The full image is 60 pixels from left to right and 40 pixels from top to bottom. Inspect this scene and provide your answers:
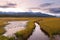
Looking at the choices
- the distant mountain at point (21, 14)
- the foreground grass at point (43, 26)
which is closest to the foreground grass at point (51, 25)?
the foreground grass at point (43, 26)

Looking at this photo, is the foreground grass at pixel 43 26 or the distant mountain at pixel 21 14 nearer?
the foreground grass at pixel 43 26

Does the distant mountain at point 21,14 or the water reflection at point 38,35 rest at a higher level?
the distant mountain at point 21,14

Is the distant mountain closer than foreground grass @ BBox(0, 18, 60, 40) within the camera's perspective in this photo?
No

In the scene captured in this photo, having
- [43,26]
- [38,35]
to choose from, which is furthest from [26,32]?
[43,26]

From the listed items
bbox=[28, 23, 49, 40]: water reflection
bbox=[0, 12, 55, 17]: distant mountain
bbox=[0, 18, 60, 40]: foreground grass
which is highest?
bbox=[0, 12, 55, 17]: distant mountain

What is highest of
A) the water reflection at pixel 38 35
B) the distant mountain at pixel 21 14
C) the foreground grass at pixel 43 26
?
the distant mountain at pixel 21 14

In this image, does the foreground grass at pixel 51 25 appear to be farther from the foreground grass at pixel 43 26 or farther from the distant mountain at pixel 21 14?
the distant mountain at pixel 21 14

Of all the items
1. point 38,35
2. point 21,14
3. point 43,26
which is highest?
point 21,14

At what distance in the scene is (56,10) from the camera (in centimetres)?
216

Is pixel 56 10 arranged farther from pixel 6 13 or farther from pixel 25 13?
pixel 6 13

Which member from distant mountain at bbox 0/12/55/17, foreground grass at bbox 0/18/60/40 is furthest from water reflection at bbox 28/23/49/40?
distant mountain at bbox 0/12/55/17

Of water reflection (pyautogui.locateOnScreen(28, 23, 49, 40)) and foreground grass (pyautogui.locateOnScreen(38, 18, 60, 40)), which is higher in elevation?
foreground grass (pyautogui.locateOnScreen(38, 18, 60, 40))

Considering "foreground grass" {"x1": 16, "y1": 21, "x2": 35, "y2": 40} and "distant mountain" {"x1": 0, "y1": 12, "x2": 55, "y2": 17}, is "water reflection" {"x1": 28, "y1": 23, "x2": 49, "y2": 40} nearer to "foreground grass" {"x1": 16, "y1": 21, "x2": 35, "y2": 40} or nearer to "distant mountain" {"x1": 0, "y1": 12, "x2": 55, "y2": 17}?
"foreground grass" {"x1": 16, "y1": 21, "x2": 35, "y2": 40}

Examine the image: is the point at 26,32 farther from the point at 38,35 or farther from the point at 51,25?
the point at 51,25
